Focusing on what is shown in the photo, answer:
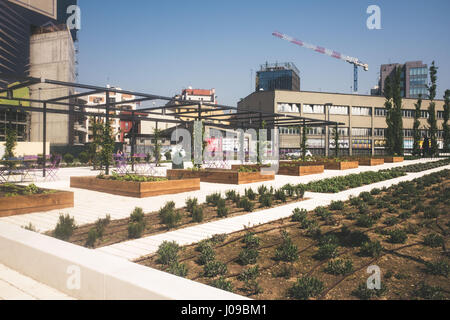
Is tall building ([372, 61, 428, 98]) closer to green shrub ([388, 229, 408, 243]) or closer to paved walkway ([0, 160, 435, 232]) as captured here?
paved walkway ([0, 160, 435, 232])

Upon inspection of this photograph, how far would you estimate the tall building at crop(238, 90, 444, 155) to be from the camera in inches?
2319

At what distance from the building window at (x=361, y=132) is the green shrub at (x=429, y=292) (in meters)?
63.6

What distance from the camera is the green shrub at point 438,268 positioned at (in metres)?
3.80

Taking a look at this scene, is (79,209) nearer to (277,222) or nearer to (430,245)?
(277,222)

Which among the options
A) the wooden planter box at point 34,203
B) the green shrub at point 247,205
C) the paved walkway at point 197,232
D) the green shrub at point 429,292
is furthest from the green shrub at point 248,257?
the wooden planter box at point 34,203

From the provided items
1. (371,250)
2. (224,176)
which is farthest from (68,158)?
(371,250)

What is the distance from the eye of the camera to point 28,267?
143 inches

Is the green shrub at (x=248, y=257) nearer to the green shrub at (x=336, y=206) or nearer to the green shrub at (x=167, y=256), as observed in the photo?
the green shrub at (x=167, y=256)

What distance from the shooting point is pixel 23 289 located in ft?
10.8

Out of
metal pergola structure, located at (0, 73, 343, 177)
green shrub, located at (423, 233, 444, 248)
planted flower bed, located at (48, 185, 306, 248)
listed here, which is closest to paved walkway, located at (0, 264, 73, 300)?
planted flower bed, located at (48, 185, 306, 248)

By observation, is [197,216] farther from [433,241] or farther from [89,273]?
[433,241]

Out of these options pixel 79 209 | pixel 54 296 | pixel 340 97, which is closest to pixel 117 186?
pixel 79 209

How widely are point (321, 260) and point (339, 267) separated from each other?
444 millimetres
